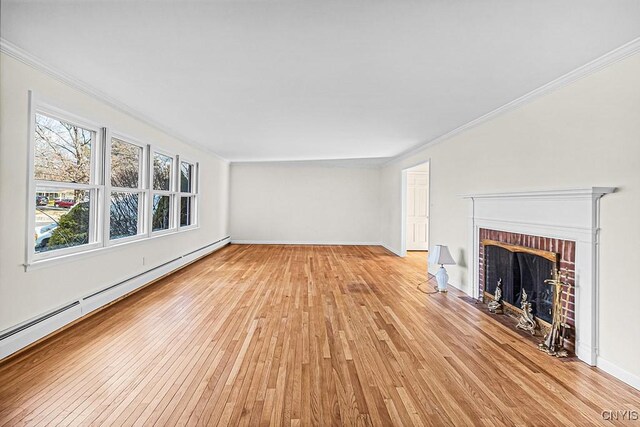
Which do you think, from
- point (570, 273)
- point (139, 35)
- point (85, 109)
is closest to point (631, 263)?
point (570, 273)

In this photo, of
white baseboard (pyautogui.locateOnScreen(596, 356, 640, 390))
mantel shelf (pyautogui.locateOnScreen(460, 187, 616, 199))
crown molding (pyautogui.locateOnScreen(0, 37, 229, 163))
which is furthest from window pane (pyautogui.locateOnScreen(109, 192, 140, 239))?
white baseboard (pyautogui.locateOnScreen(596, 356, 640, 390))

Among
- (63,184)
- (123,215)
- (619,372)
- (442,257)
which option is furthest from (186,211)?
(619,372)

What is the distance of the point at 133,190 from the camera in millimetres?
4855

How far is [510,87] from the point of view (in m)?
3.29

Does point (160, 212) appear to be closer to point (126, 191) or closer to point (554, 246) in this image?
point (126, 191)

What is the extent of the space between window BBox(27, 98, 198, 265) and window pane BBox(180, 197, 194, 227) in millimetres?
945

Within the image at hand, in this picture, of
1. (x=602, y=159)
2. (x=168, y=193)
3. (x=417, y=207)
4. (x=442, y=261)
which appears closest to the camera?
(x=602, y=159)

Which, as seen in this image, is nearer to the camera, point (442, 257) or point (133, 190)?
point (133, 190)

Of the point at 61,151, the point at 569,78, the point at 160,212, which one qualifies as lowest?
the point at 160,212

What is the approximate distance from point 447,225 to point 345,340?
3184 millimetres

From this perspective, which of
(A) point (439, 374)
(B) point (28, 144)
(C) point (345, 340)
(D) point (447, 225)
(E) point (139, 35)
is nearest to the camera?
(E) point (139, 35)

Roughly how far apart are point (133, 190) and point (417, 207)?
23.3 ft

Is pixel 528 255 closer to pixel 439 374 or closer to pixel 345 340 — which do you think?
pixel 439 374

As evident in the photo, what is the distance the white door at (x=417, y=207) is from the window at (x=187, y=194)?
18.3 feet
